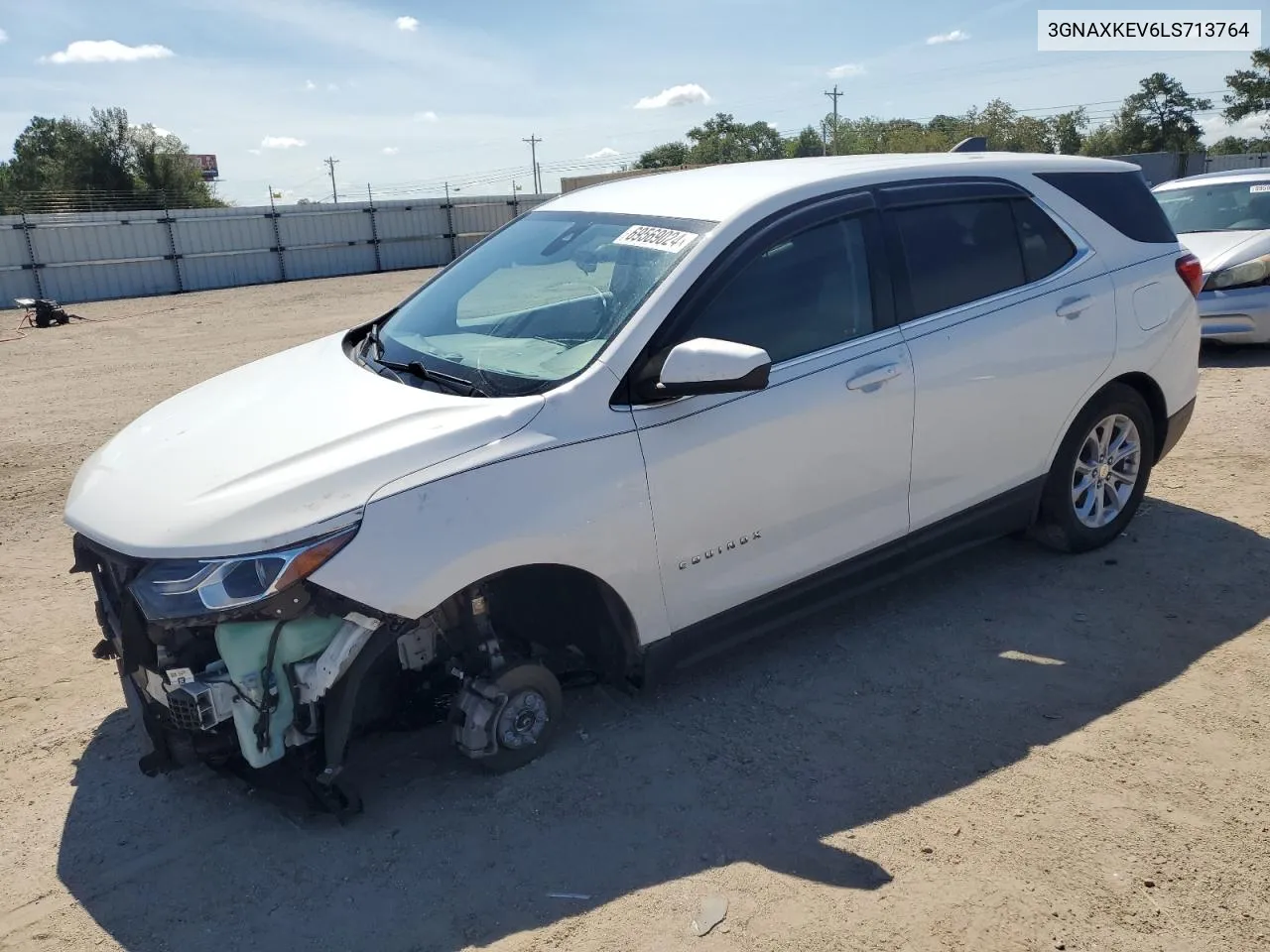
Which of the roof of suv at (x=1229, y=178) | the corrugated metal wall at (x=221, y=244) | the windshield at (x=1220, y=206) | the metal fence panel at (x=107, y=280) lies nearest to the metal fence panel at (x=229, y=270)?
the corrugated metal wall at (x=221, y=244)

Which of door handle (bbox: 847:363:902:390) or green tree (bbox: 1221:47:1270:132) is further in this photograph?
green tree (bbox: 1221:47:1270:132)

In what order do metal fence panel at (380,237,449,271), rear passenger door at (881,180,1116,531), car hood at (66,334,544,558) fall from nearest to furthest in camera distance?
1. car hood at (66,334,544,558)
2. rear passenger door at (881,180,1116,531)
3. metal fence panel at (380,237,449,271)

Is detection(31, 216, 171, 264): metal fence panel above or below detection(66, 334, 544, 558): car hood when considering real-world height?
above

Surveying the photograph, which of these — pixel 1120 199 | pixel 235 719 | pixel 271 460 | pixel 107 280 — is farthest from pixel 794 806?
→ pixel 107 280

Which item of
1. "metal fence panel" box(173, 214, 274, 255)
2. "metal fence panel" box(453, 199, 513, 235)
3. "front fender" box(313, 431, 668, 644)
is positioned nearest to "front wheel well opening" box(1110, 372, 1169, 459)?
"front fender" box(313, 431, 668, 644)

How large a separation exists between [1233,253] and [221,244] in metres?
27.1

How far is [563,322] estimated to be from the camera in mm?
3617

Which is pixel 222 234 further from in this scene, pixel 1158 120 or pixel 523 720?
pixel 1158 120

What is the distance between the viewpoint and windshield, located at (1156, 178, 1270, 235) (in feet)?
31.3

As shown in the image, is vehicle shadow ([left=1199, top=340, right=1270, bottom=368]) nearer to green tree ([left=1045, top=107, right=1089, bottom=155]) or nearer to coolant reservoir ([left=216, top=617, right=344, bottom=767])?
coolant reservoir ([left=216, top=617, right=344, bottom=767])

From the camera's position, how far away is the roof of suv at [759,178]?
377 centimetres

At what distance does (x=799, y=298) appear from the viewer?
3.73 meters

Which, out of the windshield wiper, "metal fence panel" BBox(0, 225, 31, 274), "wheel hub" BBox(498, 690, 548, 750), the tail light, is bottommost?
"wheel hub" BBox(498, 690, 548, 750)

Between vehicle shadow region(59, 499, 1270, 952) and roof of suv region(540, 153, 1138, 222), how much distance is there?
72.2 inches
